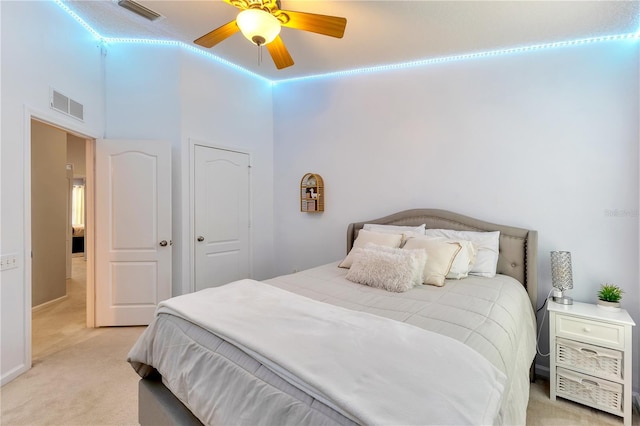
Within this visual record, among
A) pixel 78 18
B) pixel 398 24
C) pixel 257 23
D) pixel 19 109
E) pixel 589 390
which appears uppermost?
pixel 78 18

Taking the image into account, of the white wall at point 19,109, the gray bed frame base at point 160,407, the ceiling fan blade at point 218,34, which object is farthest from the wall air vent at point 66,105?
the gray bed frame base at point 160,407

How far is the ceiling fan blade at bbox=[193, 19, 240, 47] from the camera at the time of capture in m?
1.99

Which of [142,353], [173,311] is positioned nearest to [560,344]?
[173,311]

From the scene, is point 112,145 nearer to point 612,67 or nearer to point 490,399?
point 490,399

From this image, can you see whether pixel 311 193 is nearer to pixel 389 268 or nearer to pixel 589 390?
pixel 389 268

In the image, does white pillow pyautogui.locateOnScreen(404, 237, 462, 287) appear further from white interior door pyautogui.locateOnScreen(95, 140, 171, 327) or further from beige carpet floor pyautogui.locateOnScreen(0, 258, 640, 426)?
white interior door pyautogui.locateOnScreen(95, 140, 171, 327)

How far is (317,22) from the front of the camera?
1.87m

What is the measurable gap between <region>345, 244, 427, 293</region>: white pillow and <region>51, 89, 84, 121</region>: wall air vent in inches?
113

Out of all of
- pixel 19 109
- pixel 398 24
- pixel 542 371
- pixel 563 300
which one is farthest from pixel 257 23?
pixel 542 371

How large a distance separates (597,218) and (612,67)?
46.2 inches

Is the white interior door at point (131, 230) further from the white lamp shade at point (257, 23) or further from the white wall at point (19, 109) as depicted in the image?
the white lamp shade at point (257, 23)

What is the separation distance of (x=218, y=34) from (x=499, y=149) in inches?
98.6

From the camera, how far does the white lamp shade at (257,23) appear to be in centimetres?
172

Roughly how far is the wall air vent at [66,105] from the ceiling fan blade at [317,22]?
7.11 feet
